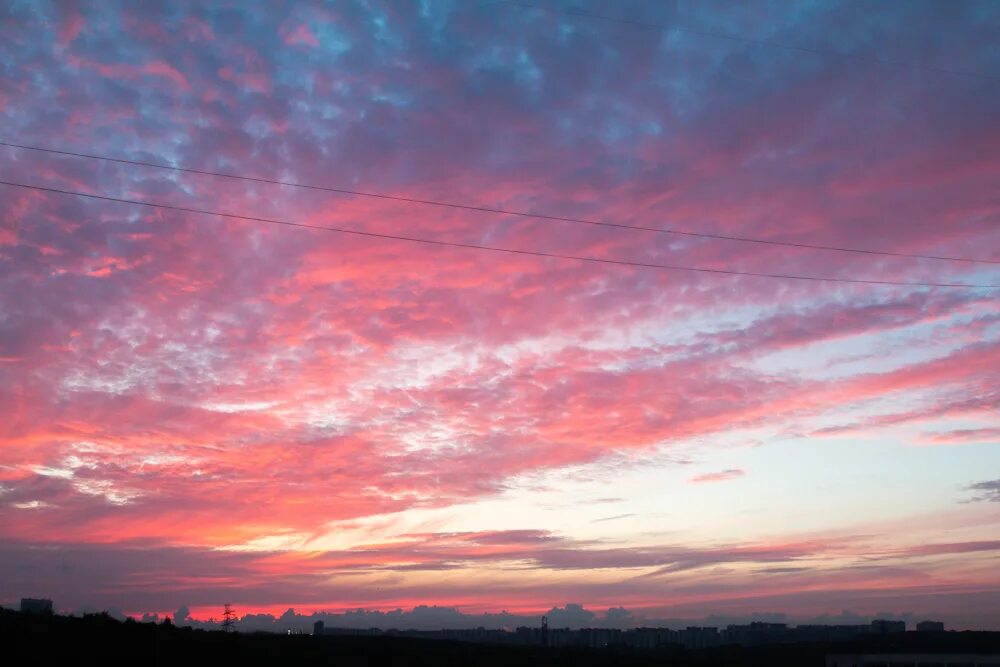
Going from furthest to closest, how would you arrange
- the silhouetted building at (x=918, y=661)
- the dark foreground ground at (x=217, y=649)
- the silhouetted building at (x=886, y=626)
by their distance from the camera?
the silhouetted building at (x=886, y=626) → the silhouetted building at (x=918, y=661) → the dark foreground ground at (x=217, y=649)

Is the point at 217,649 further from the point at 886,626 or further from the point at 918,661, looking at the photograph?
the point at 886,626

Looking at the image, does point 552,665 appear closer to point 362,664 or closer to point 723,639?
point 362,664

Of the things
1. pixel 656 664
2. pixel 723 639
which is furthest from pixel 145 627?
pixel 723 639

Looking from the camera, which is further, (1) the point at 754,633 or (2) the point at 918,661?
(1) the point at 754,633

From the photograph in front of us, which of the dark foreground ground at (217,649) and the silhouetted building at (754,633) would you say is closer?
the dark foreground ground at (217,649)

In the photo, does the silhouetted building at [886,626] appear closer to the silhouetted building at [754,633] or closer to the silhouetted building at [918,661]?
the silhouetted building at [754,633]

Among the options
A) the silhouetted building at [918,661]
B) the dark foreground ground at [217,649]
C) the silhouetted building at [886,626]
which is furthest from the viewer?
the silhouetted building at [886,626]

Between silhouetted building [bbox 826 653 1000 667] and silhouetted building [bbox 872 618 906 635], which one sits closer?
silhouetted building [bbox 826 653 1000 667]

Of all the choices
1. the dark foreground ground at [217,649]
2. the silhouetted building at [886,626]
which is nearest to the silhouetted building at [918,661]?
the dark foreground ground at [217,649]

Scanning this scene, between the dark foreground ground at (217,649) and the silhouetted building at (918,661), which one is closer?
the dark foreground ground at (217,649)

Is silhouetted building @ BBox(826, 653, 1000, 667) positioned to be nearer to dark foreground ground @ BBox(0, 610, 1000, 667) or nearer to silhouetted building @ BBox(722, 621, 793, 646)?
dark foreground ground @ BBox(0, 610, 1000, 667)

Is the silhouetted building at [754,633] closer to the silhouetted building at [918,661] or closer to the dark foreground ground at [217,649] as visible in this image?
the dark foreground ground at [217,649]

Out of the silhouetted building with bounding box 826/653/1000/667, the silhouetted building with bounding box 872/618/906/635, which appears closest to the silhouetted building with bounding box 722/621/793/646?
the silhouetted building with bounding box 872/618/906/635

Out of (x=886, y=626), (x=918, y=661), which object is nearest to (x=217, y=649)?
(x=918, y=661)
